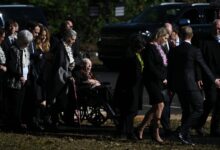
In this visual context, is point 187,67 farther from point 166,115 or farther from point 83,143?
point 83,143

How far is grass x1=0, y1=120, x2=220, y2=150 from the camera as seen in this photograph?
13.8 m

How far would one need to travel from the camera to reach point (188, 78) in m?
14.2

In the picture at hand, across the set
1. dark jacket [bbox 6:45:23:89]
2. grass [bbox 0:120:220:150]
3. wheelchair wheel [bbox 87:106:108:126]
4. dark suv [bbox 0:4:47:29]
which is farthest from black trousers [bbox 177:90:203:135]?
dark suv [bbox 0:4:47:29]

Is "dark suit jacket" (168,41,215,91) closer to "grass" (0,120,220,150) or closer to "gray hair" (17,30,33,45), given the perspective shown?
"grass" (0,120,220,150)

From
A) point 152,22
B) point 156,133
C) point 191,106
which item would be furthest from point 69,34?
point 152,22

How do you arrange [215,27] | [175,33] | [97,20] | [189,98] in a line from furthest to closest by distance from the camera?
[97,20] < [175,33] < [215,27] < [189,98]

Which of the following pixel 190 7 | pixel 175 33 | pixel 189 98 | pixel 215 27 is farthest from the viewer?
pixel 190 7

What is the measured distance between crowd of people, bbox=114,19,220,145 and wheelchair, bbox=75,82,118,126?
3.50ft

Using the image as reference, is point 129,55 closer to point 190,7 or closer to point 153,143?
point 153,143

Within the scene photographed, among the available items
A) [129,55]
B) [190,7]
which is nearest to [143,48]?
[129,55]

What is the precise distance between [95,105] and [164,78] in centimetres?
212

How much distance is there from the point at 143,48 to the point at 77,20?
27.0 meters

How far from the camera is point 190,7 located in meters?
30.4

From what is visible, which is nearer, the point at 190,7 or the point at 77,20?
the point at 190,7
